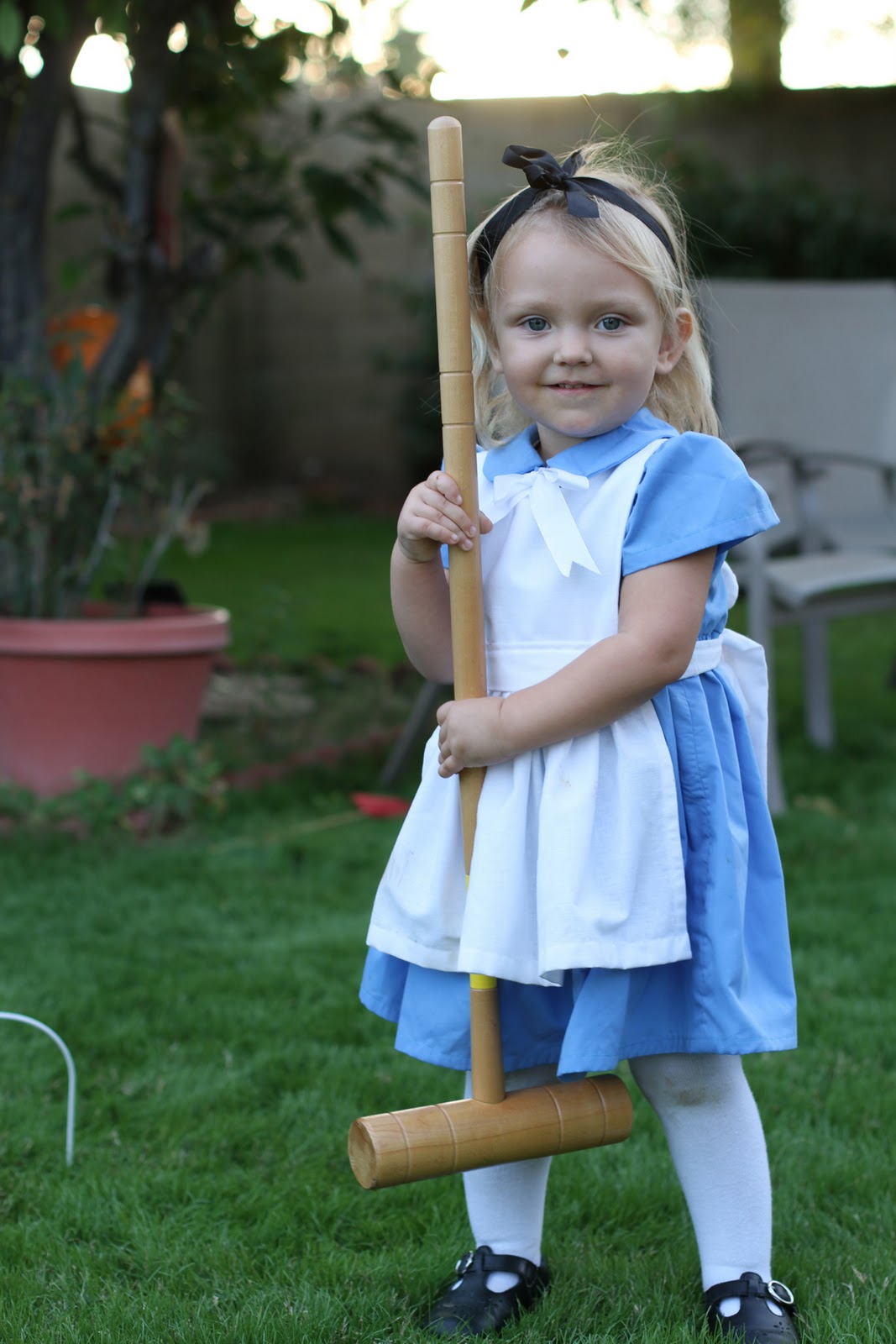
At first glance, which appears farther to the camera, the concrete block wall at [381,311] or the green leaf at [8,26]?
the concrete block wall at [381,311]

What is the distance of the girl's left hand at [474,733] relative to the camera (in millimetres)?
1325

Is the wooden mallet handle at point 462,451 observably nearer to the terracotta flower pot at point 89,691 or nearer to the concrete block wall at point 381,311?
the terracotta flower pot at point 89,691

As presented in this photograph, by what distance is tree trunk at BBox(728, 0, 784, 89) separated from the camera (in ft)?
39.3

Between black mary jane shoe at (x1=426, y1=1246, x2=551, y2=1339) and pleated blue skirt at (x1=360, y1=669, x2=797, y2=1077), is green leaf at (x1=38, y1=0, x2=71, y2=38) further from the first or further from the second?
black mary jane shoe at (x1=426, y1=1246, x2=551, y2=1339)

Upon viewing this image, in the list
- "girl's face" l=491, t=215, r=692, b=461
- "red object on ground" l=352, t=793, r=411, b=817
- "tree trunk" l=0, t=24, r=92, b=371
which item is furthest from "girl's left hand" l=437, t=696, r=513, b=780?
"tree trunk" l=0, t=24, r=92, b=371

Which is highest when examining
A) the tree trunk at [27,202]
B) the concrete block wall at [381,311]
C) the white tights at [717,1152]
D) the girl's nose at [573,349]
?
the concrete block wall at [381,311]

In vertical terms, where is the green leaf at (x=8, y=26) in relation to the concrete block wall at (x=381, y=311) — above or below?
below

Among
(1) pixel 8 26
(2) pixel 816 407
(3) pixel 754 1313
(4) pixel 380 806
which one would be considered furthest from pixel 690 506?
(2) pixel 816 407

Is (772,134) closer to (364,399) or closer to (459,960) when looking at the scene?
(364,399)

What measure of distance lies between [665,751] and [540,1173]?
508 mm

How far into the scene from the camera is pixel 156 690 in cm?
342

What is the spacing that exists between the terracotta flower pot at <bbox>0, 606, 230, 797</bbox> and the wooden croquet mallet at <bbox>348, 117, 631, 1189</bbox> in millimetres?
2120

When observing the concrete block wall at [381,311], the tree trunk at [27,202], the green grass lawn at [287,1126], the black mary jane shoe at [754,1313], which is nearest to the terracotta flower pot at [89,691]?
the green grass lawn at [287,1126]

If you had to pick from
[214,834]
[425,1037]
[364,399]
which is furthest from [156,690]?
[364,399]
